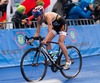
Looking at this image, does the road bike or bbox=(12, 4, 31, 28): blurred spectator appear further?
bbox=(12, 4, 31, 28): blurred spectator

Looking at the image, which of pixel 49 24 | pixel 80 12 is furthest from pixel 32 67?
pixel 80 12

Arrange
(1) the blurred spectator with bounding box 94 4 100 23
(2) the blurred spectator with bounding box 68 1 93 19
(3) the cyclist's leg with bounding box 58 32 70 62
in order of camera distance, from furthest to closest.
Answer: (1) the blurred spectator with bounding box 94 4 100 23 → (2) the blurred spectator with bounding box 68 1 93 19 → (3) the cyclist's leg with bounding box 58 32 70 62

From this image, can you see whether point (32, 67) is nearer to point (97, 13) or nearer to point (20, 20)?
point (20, 20)

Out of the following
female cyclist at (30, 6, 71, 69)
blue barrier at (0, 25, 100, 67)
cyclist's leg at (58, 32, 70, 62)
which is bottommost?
blue barrier at (0, 25, 100, 67)

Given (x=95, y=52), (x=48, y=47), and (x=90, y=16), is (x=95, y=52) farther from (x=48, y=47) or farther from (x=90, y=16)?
(x=48, y=47)

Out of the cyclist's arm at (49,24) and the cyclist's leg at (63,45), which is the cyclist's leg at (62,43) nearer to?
the cyclist's leg at (63,45)

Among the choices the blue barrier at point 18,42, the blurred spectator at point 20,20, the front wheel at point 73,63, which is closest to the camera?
the front wheel at point 73,63

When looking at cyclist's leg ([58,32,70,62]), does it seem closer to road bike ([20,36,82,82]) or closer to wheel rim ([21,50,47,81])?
road bike ([20,36,82,82])

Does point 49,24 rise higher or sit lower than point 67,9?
higher

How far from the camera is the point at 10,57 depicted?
10.4 meters

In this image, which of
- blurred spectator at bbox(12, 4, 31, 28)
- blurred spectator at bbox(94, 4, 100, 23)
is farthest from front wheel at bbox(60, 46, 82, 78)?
blurred spectator at bbox(94, 4, 100, 23)

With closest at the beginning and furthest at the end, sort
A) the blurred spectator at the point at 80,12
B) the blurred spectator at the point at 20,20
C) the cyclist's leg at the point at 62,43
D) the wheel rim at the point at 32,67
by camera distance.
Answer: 1. the wheel rim at the point at 32,67
2. the cyclist's leg at the point at 62,43
3. the blurred spectator at the point at 20,20
4. the blurred spectator at the point at 80,12

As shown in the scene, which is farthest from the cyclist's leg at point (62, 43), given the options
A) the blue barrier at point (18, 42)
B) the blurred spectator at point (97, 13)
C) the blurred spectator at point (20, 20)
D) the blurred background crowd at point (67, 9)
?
the blurred spectator at point (97, 13)

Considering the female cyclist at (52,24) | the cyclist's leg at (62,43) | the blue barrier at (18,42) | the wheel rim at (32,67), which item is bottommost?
the blue barrier at (18,42)
